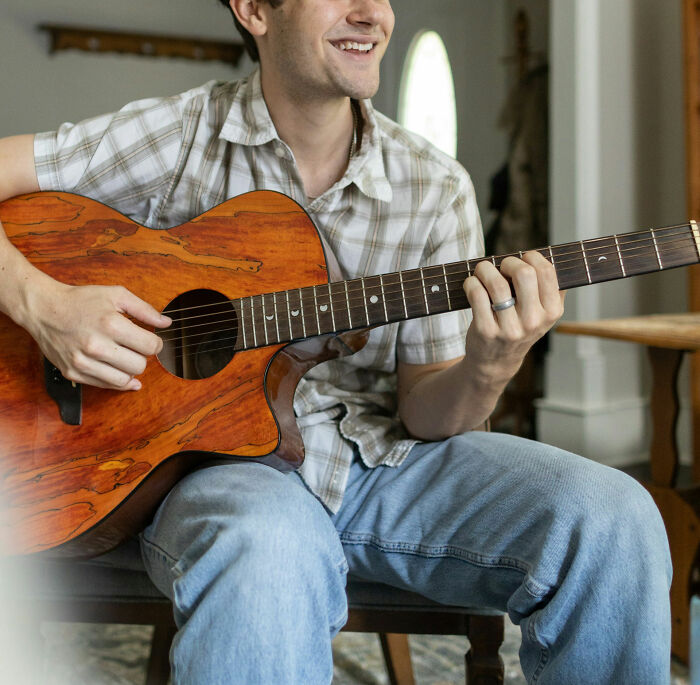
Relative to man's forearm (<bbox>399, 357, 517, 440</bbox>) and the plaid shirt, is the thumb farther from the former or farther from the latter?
man's forearm (<bbox>399, 357, 517, 440</bbox>)

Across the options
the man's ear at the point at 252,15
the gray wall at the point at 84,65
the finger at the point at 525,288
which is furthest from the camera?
the gray wall at the point at 84,65

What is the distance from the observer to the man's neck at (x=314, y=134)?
1.10 m

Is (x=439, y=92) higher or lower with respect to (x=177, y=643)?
higher

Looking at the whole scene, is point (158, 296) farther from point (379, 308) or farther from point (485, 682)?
point (485, 682)

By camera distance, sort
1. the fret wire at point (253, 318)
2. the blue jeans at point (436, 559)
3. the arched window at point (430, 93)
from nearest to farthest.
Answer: the blue jeans at point (436, 559)
the fret wire at point (253, 318)
the arched window at point (430, 93)

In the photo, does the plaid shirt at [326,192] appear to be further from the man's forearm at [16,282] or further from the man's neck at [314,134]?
the man's forearm at [16,282]

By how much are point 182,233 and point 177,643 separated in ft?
1.68

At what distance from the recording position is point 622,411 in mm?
2662

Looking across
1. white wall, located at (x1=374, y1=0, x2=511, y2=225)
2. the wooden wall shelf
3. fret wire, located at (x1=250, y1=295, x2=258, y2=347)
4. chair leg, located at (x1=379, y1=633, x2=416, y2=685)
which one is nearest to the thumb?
fret wire, located at (x1=250, y1=295, x2=258, y2=347)

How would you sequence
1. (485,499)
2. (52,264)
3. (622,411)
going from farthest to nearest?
(622,411) → (52,264) → (485,499)

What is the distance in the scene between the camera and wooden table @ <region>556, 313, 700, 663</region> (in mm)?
1394

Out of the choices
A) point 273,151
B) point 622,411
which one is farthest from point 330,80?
point 622,411

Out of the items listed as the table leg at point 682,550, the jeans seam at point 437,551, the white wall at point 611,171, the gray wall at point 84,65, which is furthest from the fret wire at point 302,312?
the gray wall at point 84,65

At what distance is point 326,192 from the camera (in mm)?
1062
